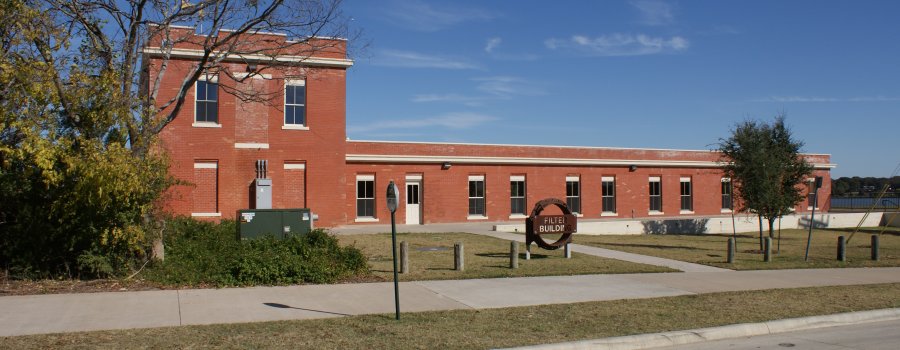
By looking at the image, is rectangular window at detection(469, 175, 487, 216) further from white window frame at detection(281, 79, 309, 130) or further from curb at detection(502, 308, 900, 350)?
curb at detection(502, 308, 900, 350)

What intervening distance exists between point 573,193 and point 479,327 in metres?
31.4

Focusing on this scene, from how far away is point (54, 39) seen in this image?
13.0 meters

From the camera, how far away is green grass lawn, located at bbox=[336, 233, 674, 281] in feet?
50.2

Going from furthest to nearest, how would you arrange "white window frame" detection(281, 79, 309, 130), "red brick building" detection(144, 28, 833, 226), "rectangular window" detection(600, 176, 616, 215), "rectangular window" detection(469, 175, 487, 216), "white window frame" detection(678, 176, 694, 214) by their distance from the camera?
"white window frame" detection(678, 176, 694, 214)
"rectangular window" detection(600, 176, 616, 215)
"rectangular window" detection(469, 175, 487, 216)
"white window frame" detection(281, 79, 309, 130)
"red brick building" detection(144, 28, 833, 226)

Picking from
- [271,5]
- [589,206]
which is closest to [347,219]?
[589,206]

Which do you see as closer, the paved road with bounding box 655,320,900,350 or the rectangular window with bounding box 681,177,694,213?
the paved road with bounding box 655,320,900,350

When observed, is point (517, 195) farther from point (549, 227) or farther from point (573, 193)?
point (549, 227)

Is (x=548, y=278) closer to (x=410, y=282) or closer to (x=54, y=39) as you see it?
(x=410, y=282)

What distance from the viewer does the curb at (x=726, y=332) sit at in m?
8.73

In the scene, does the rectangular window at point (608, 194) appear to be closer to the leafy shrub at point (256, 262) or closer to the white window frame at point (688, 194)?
the white window frame at point (688, 194)

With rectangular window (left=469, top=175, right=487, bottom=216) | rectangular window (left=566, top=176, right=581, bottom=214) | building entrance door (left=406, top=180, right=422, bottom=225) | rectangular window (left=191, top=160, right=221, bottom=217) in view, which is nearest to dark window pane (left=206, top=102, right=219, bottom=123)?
rectangular window (left=191, top=160, right=221, bottom=217)

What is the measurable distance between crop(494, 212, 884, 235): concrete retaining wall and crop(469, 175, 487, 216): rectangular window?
184 inches

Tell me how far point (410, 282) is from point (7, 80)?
780 cm

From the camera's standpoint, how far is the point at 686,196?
144 feet
